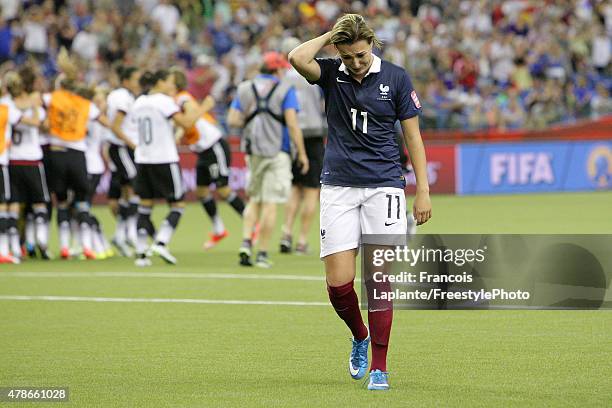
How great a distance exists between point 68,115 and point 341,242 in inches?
391

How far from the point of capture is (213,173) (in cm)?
1828

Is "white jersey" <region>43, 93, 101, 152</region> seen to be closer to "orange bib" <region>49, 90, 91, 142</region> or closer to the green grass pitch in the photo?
"orange bib" <region>49, 90, 91, 142</region>

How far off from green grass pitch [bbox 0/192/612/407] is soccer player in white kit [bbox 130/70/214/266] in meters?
0.96

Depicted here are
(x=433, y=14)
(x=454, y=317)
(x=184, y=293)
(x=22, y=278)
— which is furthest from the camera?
(x=433, y=14)

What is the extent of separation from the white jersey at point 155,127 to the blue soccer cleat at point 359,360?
808 centimetres

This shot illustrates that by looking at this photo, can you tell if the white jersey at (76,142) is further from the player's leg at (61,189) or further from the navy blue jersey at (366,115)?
the navy blue jersey at (366,115)

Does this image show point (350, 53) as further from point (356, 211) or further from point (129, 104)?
point (129, 104)

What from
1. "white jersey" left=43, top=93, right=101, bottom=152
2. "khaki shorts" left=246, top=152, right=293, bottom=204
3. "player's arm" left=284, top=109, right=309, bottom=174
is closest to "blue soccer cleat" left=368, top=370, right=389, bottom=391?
"player's arm" left=284, top=109, right=309, bottom=174

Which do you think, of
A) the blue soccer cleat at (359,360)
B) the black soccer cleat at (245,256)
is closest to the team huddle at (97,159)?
the black soccer cleat at (245,256)

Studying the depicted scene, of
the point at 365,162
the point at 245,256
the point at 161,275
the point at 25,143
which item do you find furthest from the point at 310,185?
the point at 365,162

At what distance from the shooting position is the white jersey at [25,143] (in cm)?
1711

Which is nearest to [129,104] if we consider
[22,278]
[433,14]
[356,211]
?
[22,278]

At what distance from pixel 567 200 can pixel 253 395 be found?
2003 centimetres

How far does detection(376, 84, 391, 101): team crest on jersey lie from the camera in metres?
8.25
